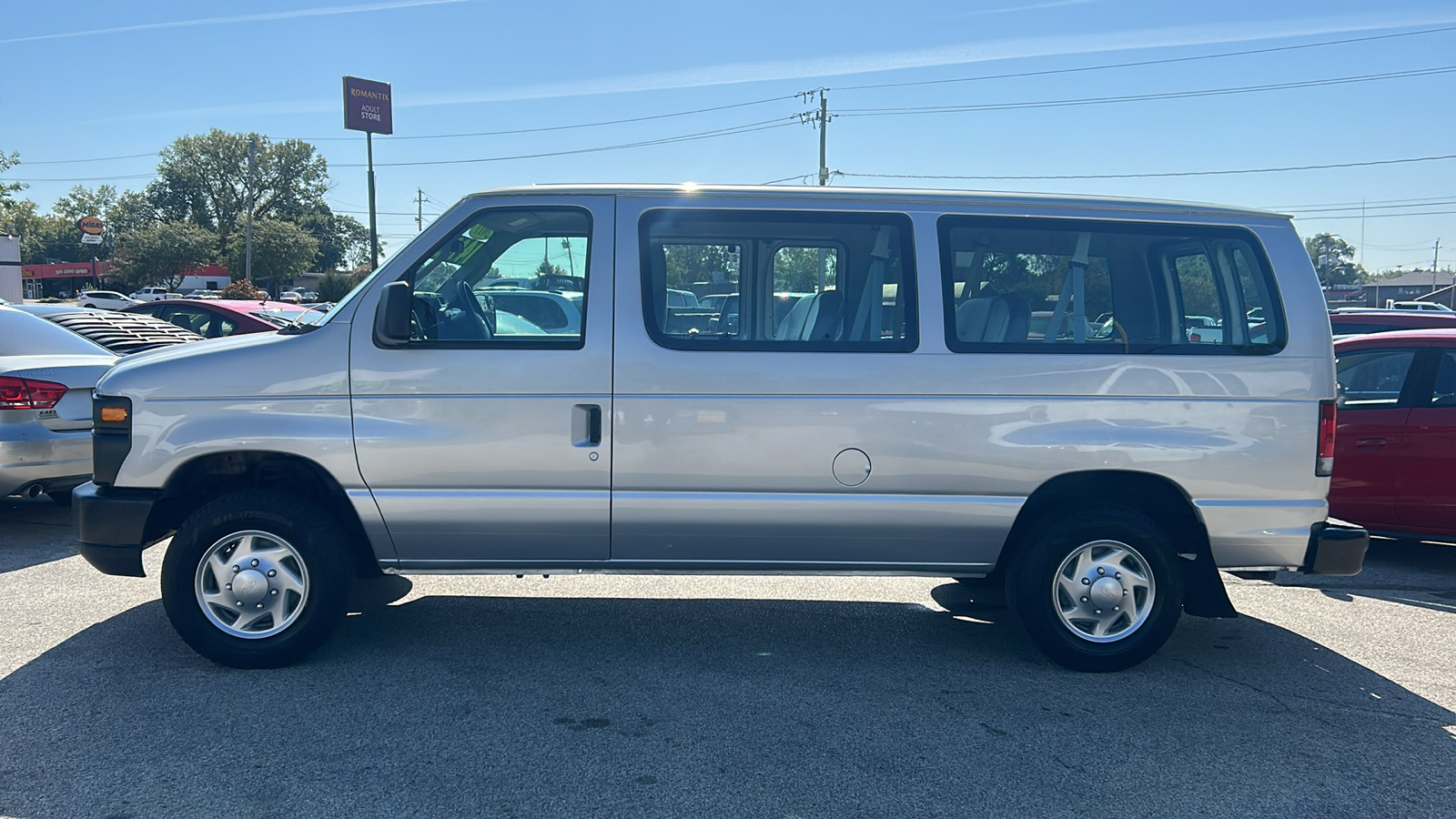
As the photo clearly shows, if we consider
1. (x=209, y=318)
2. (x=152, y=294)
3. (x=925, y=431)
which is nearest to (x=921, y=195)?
(x=925, y=431)

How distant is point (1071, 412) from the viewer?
4.62 meters

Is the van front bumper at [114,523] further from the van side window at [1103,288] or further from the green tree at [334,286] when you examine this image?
the green tree at [334,286]

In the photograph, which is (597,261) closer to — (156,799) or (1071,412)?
(1071,412)

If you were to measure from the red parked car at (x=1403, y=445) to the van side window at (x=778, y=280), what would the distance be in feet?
12.9

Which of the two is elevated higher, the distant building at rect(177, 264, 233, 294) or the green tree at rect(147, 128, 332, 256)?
the green tree at rect(147, 128, 332, 256)

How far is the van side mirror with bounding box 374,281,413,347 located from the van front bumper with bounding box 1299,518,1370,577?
13.4ft

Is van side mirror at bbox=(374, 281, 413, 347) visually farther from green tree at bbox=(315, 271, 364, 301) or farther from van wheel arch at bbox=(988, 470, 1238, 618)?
green tree at bbox=(315, 271, 364, 301)

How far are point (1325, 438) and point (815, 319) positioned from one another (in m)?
2.31

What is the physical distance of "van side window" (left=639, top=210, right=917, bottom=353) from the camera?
462 cm

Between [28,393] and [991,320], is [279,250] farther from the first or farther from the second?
[991,320]

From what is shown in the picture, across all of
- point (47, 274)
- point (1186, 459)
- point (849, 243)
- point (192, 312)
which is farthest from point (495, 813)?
point (47, 274)

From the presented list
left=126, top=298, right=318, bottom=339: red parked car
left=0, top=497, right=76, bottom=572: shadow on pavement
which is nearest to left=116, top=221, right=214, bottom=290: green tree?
left=126, top=298, right=318, bottom=339: red parked car

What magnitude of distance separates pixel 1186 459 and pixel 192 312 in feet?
41.6

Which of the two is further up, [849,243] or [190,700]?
[849,243]
